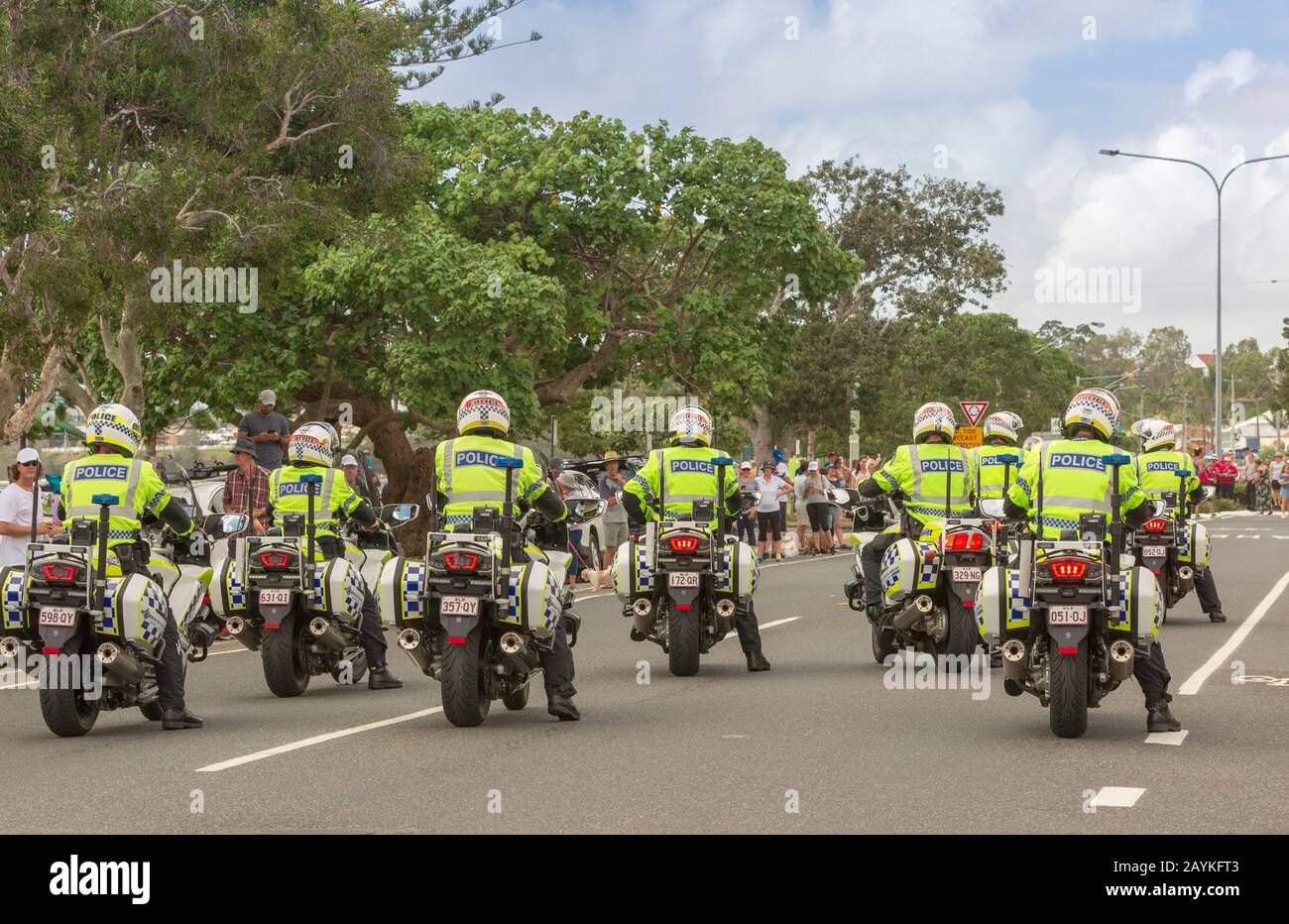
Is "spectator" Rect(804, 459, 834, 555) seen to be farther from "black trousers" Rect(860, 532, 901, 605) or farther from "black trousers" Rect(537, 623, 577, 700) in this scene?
"black trousers" Rect(537, 623, 577, 700)

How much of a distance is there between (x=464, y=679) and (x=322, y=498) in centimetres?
276

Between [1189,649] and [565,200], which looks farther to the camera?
[565,200]

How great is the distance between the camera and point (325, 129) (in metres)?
23.1

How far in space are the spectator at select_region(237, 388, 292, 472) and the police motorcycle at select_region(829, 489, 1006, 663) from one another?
954cm

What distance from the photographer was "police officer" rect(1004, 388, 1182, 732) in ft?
34.0

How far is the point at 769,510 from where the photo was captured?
101 feet

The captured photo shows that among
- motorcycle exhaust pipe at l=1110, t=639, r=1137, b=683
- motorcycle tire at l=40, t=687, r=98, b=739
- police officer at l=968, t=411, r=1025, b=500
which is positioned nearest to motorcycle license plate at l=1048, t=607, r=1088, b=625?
motorcycle exhaust pipe at l=1110, t=639, r=1137, b=683

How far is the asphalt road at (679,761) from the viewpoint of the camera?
805 centimetres

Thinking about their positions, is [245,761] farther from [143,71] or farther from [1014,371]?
[1014,371]

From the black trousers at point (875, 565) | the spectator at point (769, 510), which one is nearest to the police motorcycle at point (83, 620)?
the black trousers at point (875, 565)

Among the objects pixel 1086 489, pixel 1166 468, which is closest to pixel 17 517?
pixel 1086 489

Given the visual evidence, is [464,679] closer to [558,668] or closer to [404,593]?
[404,593]
